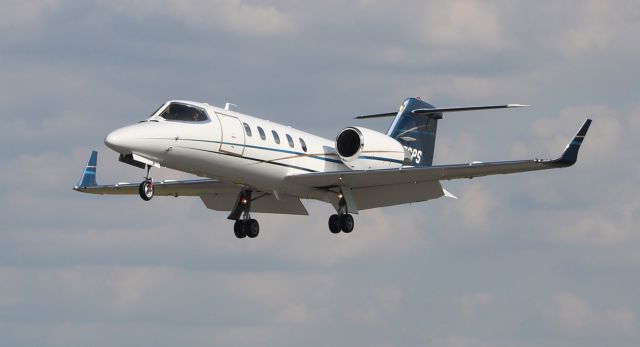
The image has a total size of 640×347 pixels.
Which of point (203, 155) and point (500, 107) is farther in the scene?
point (500, 107)

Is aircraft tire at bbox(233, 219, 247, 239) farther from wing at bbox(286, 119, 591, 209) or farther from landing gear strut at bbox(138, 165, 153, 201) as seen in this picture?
landing gear strut at bbox(138, 165, 153, 201)

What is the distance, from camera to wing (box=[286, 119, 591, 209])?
39.6 m

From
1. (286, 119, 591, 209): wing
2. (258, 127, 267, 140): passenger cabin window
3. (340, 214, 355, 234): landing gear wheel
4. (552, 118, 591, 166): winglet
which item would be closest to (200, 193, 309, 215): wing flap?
(340, 214, 355, 234): landing gear wheel

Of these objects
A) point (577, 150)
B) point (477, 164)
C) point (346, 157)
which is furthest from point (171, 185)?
point (577, 150)

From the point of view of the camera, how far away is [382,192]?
44656 mm

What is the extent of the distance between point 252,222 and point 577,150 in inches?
384

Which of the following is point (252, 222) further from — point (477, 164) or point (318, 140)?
point (477, 164)

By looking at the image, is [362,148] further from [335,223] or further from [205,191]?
[205,191]

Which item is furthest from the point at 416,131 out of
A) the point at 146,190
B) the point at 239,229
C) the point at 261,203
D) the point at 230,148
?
the point at 146,190

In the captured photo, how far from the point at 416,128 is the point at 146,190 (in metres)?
11.8

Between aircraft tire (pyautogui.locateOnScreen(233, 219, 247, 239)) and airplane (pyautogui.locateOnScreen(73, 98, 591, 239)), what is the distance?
0.09ft

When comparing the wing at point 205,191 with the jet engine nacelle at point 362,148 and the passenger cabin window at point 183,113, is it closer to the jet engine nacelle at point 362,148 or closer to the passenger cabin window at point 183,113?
the jet engine nacelle at point 362,148

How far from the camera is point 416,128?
47.7 meters

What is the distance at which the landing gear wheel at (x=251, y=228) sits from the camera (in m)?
43.7
